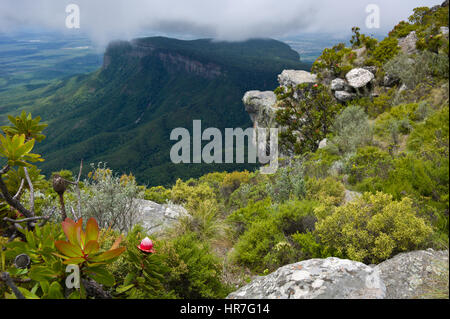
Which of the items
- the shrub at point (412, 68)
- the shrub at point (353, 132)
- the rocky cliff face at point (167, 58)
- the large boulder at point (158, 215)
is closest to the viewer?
the large boulder at point (158, 215)

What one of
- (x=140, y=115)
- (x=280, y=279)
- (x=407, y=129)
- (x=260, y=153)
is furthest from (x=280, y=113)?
(x=140, y=115)

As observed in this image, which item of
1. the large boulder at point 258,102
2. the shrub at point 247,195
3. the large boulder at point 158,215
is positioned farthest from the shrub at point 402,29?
the large boulder at point 158,215

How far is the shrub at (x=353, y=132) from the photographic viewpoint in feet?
27.4

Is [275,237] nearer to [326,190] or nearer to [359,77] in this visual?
[326,190]

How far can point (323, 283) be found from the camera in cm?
197

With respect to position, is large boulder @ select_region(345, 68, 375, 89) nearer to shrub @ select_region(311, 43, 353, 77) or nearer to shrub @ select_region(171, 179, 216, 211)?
shrub @ select_region(311, 43, 353, 77)

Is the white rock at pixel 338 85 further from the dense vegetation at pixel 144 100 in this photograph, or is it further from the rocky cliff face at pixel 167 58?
the rocky cliff face at pixel 167 58

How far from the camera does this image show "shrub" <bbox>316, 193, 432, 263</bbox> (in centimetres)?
263

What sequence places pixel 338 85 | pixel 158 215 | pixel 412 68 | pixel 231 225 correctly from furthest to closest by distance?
1. pixel 338 85
2. pixel 412 68
3. pixel 158 215
4. pixel 231 225

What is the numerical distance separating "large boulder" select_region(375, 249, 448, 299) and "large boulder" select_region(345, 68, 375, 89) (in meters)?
14.0

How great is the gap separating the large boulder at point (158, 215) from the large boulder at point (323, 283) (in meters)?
2.98

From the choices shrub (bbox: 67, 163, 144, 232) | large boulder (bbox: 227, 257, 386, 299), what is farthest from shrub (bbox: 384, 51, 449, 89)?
shrub (bbox: 67, 163, 144, 232)

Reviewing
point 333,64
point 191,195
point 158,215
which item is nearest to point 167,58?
point 333,64

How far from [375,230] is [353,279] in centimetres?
115
